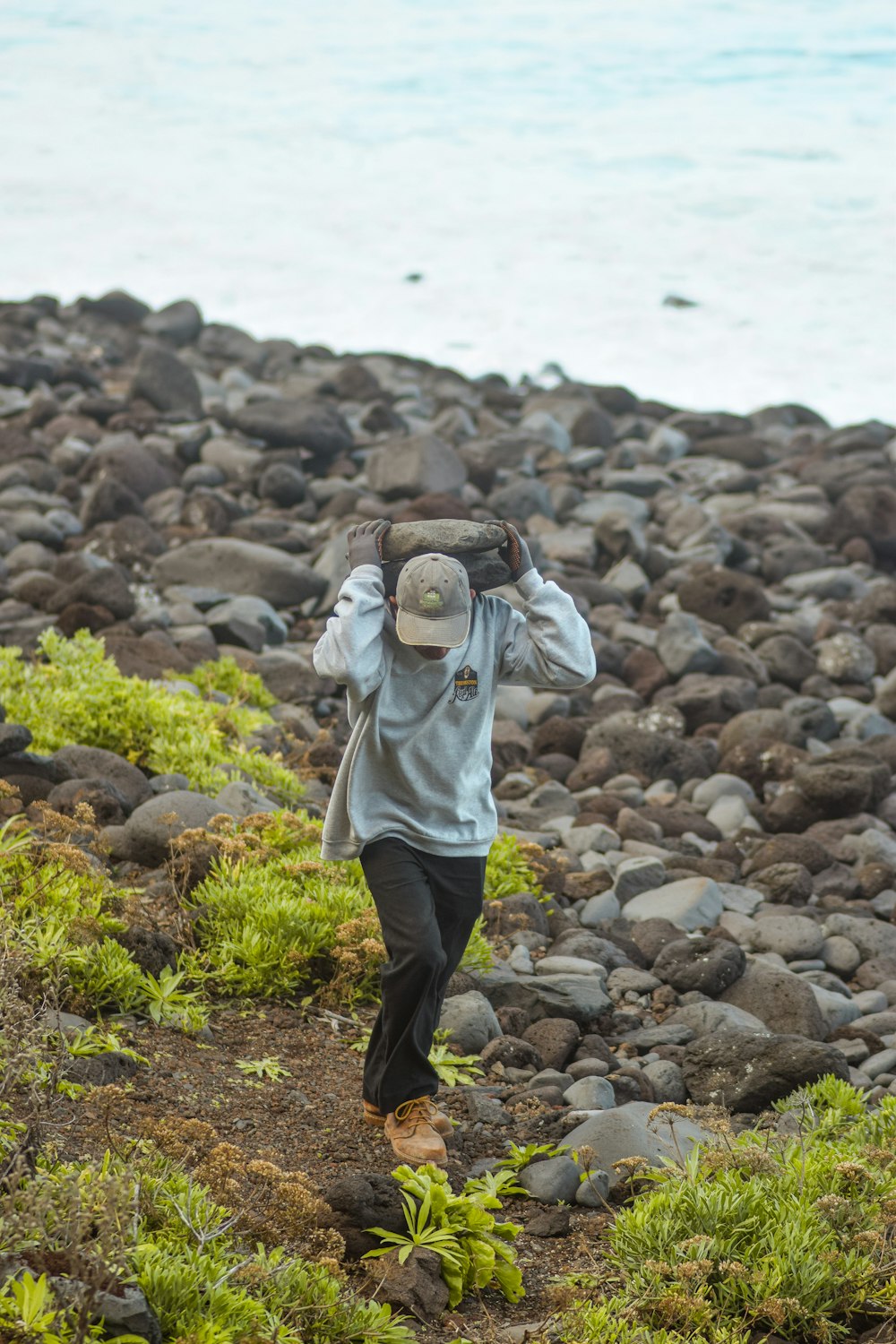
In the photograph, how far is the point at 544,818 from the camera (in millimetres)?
8398

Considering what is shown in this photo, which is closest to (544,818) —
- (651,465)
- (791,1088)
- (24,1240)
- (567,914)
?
(567,914)

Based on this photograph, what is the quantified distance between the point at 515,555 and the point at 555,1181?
1.93 m

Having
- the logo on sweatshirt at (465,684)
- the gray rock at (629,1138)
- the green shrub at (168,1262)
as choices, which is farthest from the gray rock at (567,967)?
the green shrub at (168,1262)

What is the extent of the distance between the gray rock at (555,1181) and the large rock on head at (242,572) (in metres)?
7.48

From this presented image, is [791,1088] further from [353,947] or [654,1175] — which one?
[353,947]

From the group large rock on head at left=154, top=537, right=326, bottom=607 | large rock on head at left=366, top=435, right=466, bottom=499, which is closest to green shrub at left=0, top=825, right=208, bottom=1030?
large rock on head at left=154, top=537, right=326, bottom=607

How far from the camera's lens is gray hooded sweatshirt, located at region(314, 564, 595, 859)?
443cm

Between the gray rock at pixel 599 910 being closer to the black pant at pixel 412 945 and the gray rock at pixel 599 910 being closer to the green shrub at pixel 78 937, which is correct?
the green shrub at pixel 78 937

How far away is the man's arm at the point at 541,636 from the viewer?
4.49 meters

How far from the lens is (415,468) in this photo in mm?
14062

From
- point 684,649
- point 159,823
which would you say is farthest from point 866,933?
point 684,649

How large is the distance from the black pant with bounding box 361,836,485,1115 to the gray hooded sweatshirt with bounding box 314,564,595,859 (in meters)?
0.07

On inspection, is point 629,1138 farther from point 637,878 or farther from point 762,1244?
point 637,878

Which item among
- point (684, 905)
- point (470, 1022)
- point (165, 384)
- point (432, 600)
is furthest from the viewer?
point (165, 384)
